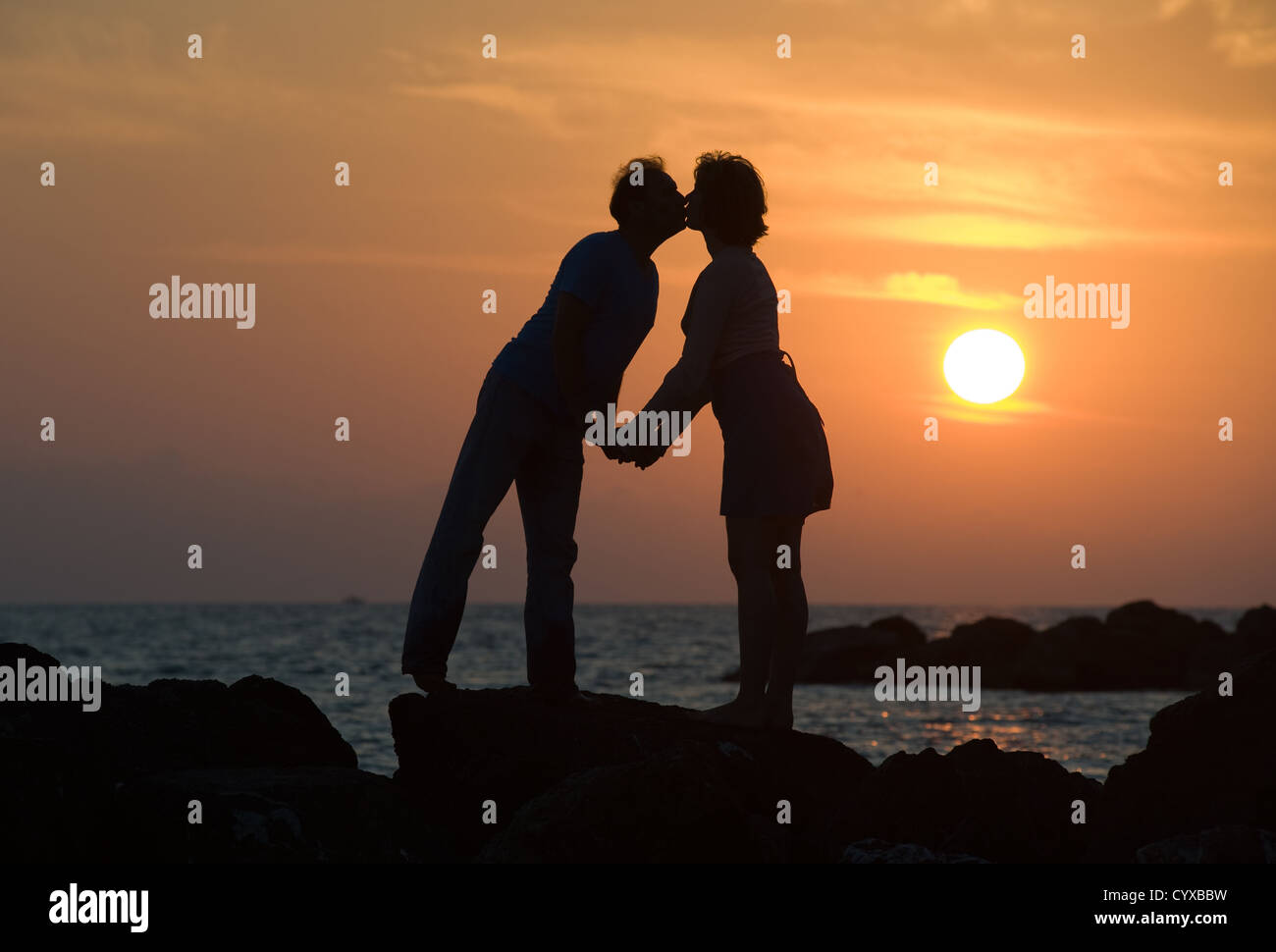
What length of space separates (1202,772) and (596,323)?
336 cm

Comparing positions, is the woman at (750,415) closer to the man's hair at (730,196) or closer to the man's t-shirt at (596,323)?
the man's hair at (730,196)

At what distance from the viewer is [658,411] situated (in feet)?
19.7

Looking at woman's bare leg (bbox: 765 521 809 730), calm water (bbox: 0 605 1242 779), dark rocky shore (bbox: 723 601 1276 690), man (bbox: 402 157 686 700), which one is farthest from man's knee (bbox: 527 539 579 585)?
dark rocky shore (bbox: 723 601 1276 690)

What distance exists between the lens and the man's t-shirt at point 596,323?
6.15m

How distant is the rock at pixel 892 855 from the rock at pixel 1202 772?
3.05ft

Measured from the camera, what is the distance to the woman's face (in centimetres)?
621

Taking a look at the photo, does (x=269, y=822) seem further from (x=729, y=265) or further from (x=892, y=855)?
(x=729, y=265)

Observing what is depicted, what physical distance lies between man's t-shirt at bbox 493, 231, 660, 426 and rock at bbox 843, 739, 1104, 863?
84.3 inches

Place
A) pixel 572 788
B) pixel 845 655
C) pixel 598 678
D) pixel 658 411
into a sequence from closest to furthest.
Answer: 1. pixel 572 788
2. pixel 658 411
3. pixel 598 678
4. pixel 845 655

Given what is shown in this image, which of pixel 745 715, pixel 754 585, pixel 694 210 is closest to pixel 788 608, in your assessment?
pixel 754 585

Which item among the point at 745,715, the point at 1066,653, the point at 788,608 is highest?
the point at 788,608
